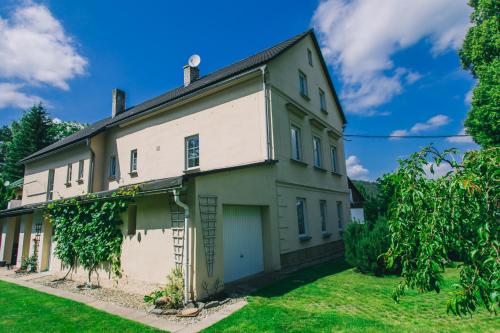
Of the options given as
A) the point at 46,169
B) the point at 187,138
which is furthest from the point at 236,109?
the point at 46,169

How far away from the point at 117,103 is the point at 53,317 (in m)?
17.4

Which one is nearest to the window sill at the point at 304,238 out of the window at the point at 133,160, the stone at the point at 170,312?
the stone at the point at 170,312

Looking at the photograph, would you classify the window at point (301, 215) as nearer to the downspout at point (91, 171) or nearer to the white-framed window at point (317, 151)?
the white-framed window at point (317, 151)

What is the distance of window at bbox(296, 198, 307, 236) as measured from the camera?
12852 millimetres

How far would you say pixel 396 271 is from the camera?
10.1 meters

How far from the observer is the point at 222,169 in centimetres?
803

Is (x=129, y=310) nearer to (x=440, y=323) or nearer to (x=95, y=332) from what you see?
(x=95, y=332)

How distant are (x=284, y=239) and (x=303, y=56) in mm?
9830

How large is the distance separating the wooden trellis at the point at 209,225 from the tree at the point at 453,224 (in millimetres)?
5125

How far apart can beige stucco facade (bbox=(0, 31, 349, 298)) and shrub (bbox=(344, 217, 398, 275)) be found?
2.27 meters

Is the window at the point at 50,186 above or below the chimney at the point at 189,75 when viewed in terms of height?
below

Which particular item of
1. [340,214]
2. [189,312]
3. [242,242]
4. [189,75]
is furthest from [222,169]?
[340,214]

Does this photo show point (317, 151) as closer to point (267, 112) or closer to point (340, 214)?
point (340, 214)

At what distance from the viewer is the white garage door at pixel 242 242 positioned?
8953 millimetres
